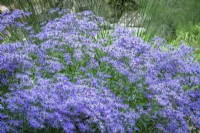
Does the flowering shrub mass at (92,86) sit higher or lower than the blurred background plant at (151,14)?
higher

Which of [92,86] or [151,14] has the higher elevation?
[92,86]

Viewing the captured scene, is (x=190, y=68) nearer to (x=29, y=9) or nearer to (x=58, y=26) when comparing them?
(x=58, y=26)

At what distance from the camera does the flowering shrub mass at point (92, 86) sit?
3238 millimetres

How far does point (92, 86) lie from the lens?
3.64 metres

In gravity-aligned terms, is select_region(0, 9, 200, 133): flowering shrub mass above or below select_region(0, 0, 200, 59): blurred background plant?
above

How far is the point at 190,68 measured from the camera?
4.09 meters

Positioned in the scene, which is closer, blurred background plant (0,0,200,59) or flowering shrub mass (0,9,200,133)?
flowering shrub mass (0,9,200,133)

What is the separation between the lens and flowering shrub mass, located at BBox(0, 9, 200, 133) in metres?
3.24

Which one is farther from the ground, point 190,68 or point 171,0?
point 190,68

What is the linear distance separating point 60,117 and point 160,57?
4.68ft

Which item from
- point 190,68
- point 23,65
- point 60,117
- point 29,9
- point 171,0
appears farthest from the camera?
point 171,0

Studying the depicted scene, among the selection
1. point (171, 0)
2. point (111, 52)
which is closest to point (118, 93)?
point (111, 52)

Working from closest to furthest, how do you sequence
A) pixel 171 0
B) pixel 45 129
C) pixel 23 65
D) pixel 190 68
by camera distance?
1. pixel 45 129
2. pixel 23 65
3. pixel 190 68
4. pixel 171 0

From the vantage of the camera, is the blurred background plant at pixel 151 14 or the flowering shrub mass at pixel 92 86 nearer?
the flowering shrub mass at pixel 92 86
